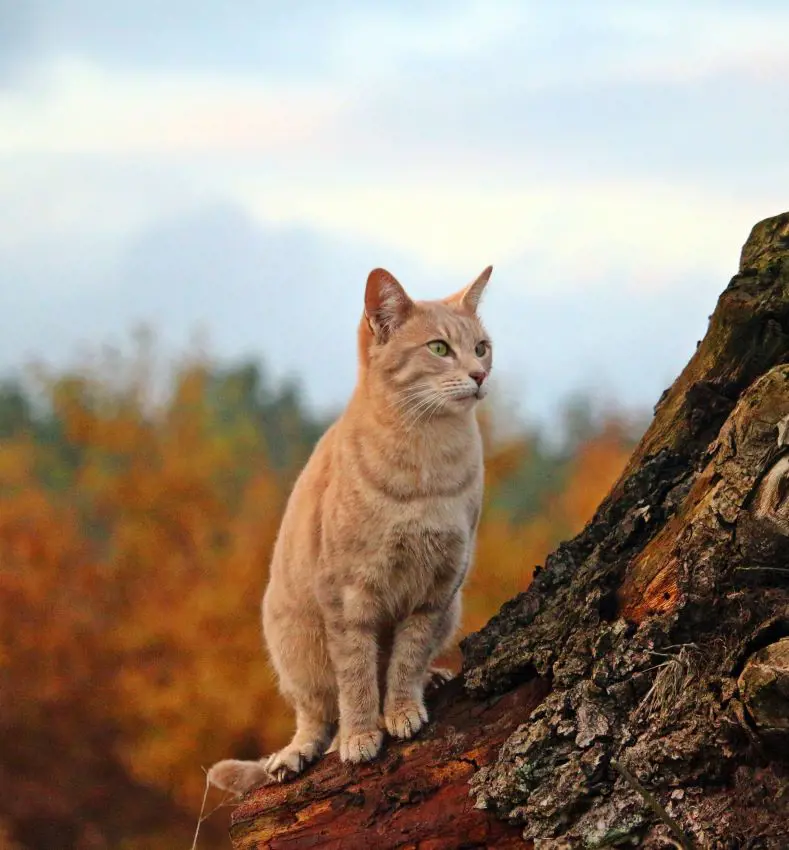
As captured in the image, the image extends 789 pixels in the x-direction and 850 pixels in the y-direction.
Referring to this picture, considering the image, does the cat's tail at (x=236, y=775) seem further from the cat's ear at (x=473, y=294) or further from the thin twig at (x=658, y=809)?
the cat's ear at (x=473, y=294)

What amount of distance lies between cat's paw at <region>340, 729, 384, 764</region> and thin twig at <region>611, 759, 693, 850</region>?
2.52 feet

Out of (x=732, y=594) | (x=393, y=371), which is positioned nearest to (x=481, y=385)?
(x=393, y=371)

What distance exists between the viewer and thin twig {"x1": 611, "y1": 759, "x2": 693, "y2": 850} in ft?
5.79

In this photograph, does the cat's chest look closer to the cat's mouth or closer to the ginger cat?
the ginger cat

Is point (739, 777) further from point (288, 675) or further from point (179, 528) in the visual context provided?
point (179, 528)

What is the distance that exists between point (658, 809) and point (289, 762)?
4.06ft

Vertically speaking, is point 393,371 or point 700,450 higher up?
point 393,371

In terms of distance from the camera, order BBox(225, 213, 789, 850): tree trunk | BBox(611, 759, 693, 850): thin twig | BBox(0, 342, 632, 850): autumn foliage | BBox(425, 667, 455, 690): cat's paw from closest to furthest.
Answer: BBox(611, 759, 693, 850): thin twig
BBox(225, 213, 789, 850): tree trunk
BBox(425, 667, 455, 690): cat's paw
BBox(0, 342, 632, 850): autumn foliage

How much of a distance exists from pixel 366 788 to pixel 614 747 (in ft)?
2.30

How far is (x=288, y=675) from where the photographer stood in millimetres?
2955

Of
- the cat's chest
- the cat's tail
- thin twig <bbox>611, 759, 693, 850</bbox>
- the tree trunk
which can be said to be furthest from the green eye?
the cat's tail

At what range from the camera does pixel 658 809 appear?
1.76m

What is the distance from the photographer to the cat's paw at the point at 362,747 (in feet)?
8.14

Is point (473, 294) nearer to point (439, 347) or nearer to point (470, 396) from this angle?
point (439, 347)
